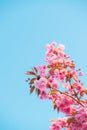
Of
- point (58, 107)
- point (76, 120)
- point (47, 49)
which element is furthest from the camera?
point (47, 49)

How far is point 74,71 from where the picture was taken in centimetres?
1010

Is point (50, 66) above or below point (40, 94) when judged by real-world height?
above

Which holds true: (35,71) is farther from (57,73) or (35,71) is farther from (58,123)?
(58,123)

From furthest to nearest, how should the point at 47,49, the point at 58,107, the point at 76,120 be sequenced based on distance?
1. the point at 47,49
2. the point at 58,107
3. the point at 76,120

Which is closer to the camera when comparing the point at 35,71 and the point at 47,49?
the point at 35,71

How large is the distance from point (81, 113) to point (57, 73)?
144cm

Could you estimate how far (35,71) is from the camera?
32.1ft

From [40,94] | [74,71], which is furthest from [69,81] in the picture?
[40,94]

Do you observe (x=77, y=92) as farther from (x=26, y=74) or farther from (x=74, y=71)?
(x=26, y=74)

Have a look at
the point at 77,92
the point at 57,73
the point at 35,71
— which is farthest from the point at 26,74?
the point at 77,92

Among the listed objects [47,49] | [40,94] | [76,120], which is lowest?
[76,120]

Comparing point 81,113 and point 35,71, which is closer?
point 81,113

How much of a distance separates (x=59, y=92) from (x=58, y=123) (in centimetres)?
107

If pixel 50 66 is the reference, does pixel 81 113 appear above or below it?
below
